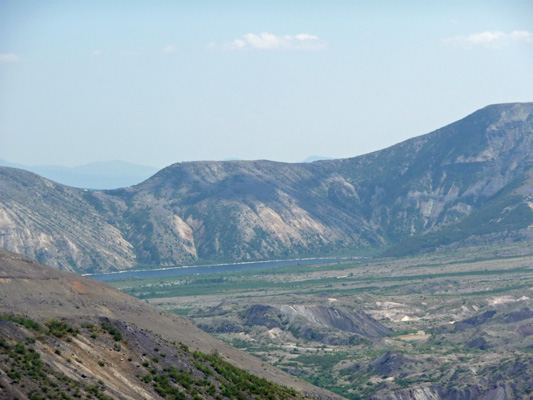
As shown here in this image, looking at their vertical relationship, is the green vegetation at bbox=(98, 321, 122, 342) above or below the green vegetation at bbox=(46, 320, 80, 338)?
below

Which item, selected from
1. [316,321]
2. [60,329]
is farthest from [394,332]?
[60,329]

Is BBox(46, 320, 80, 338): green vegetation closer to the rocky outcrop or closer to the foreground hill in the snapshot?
the foreground hill

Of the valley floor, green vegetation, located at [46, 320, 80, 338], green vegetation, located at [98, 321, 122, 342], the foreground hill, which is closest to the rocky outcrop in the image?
the valley floor

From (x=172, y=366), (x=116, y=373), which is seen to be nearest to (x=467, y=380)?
(x=172, y=366)

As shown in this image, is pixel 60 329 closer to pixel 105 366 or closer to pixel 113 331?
pixel 113 331

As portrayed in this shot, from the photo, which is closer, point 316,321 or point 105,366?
point 105,366

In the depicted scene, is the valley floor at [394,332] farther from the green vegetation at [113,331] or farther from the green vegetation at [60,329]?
the green vegetation at [60,329]

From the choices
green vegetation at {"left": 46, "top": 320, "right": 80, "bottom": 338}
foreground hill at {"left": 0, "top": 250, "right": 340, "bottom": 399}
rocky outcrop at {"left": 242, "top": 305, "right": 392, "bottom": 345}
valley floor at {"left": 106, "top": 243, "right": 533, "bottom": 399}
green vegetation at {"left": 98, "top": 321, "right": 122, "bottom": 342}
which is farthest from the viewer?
rocky outcrop at {"left": 242, "top": 305, "right": 392, "bottom": 345}

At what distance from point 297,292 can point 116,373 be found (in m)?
138

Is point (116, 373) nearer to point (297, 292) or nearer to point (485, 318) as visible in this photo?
point (485, 318)

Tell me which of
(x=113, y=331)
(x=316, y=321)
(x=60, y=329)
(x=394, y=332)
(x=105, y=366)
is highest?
(x=60, y=329)

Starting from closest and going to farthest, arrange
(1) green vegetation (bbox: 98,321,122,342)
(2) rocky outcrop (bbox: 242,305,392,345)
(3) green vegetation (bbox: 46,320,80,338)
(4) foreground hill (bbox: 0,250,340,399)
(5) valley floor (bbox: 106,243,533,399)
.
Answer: (4) foreground hill (bbox: 0,250,340,399), (3) green vegetation (bbox: 46,320,80,338), (1) green vegetation (bbox: 98,321,122,342), (5) valley floor (bbox: 106,243,533,399), (2) rocky outcrop (bbox: 242,305,392,345)

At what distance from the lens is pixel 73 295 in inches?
4227

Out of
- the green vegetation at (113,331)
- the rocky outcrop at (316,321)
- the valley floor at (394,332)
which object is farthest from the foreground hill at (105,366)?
the rocky outcrop at (316,321)
